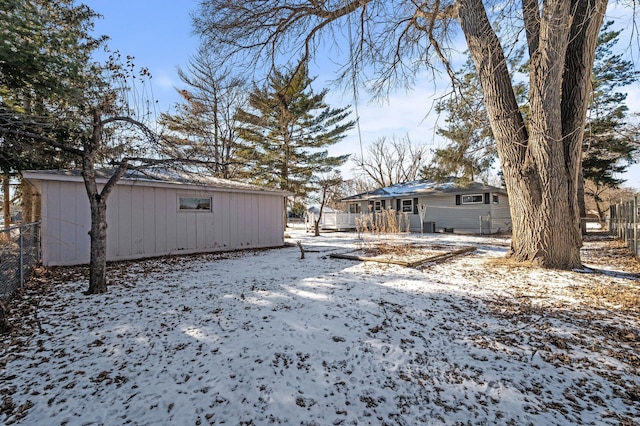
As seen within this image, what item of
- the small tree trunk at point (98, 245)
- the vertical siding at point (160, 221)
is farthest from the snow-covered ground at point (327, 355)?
the vertical siding at point (160, 221)

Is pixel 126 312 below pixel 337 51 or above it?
below

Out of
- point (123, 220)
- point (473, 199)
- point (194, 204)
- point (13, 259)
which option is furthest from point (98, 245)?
point (473, 199)

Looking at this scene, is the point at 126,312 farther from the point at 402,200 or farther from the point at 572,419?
the point at 402,200

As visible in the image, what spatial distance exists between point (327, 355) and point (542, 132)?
5669 mm

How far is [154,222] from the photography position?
25.8ft

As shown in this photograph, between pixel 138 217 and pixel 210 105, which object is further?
pixel 210 105

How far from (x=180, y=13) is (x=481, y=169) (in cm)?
1327

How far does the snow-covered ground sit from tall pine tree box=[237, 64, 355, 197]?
13206 mm

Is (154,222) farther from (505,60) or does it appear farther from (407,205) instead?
(407,205)

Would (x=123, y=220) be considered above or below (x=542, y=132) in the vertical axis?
below

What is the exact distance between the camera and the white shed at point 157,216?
6406 millimetres

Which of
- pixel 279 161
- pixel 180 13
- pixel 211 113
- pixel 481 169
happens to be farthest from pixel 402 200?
pixel 180 13

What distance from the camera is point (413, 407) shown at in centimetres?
189

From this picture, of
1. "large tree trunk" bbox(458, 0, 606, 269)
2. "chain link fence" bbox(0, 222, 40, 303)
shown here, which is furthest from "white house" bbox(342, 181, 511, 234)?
"chain link fence" bbox(0, 222, 40, 303)
